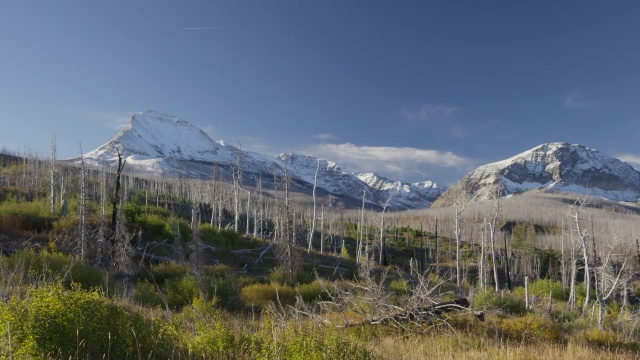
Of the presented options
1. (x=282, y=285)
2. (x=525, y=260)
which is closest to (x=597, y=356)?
(x=282, y=285)

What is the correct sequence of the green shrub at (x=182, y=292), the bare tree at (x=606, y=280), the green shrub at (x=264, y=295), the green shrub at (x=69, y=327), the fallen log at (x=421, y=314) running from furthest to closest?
1. the green shrub at (x=264, y=295)
2. the green shrub at (x=182, y=292)
3. the bare tree at (x=606, y=280)
4. the fallen log at (x=421, y=314)
5. the green shrub at (x=69, y=327)

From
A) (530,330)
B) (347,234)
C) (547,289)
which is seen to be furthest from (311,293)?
(347,234)

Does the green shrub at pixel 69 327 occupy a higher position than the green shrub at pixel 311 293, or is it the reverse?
the green shrub at pixel 69 327

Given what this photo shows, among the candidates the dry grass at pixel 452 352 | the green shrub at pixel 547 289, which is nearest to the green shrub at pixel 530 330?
the dry grass at pixel 452 352

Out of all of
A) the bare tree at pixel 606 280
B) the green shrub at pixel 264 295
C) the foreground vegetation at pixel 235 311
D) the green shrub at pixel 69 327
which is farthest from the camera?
the green shrub at pixel 264 295

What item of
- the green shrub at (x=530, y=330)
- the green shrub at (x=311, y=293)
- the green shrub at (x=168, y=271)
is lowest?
the green shrub at (x=311, y=293)

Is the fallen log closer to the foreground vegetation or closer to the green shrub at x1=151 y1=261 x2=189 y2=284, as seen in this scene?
the foreground vegetation

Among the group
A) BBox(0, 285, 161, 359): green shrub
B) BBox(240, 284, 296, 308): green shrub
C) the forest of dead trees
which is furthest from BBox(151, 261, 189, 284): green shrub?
BBox(0, 285, 161, 359): green shrub

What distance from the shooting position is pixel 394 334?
28.9 feet

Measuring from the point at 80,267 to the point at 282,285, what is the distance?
8.62 m

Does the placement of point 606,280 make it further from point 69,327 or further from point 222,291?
point 69,327

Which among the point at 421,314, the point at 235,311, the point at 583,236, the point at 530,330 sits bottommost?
the point at 235,311

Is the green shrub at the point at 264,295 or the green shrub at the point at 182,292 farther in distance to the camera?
the green shrub at the point at 264,295

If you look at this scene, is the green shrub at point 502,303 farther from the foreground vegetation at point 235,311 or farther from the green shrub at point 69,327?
the green shrub at point 69,327
